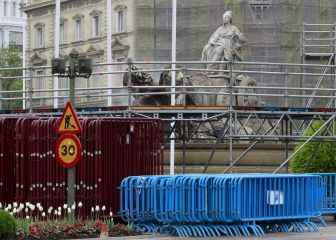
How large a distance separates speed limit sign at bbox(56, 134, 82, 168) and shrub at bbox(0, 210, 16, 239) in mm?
2110

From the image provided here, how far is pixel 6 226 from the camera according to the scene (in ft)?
73.2

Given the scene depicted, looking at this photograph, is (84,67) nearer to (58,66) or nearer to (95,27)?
(58,66)

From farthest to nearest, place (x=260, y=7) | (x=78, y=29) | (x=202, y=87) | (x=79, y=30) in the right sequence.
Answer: (x=78, y=29)
(x=79, y=30)
(x=260, y=7)
(x=202, y=87)

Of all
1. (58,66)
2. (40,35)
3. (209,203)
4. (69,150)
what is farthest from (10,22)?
(69,150)

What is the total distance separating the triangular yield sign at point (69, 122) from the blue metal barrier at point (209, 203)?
8.15ft

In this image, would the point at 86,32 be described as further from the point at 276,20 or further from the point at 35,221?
the point at 35,221

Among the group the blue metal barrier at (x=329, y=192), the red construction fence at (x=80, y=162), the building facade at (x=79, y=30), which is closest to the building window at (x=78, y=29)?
the building facade at (x=79, y=30)

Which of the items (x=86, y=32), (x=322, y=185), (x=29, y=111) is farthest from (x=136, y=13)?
(x=322, y=185)

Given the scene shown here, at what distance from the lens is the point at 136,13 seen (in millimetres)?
55094

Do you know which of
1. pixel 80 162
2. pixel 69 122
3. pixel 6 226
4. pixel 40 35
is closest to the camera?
A: pixel 6 226

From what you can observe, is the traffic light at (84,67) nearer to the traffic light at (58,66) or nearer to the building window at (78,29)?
the traffic light at (58,66)

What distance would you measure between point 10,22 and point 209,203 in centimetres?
11388

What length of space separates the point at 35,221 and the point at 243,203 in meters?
4.47

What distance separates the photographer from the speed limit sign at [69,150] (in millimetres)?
24062
